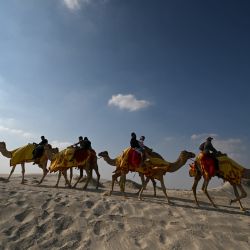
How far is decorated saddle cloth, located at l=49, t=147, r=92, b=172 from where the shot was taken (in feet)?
49.0

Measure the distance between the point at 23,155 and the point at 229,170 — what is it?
882 cm

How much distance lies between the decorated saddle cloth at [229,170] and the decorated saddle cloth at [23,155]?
27.0ft

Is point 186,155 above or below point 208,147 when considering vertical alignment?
below

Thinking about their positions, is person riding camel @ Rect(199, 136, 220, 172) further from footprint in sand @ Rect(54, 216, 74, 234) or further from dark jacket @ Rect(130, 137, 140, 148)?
footprint in sand @ Rect(54, 216, 74, 234)

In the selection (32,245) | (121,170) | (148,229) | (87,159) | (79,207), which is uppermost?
(87,159)

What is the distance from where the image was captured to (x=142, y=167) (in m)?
12.7

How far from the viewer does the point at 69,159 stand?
14.9m

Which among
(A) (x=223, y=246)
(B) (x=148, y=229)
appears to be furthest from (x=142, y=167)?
(A) (x=223, y=246)

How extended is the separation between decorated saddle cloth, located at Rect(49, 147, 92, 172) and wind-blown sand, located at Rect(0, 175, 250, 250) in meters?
4.30

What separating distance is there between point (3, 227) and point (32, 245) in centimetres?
→ 107

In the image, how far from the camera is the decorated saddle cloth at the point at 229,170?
39.5 ft

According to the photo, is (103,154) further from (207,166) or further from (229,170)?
(229,170)

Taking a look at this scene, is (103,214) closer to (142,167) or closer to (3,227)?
(3,227)

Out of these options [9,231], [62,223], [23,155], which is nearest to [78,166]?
[23,155]
